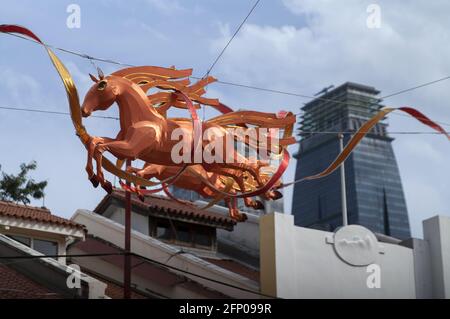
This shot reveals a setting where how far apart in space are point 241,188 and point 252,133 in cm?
96

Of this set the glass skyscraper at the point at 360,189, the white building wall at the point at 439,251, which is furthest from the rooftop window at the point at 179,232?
the glass skyscraper at the point at 360,189

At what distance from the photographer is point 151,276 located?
22500 mm

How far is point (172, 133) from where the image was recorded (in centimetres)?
1286

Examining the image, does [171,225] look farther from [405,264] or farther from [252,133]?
[252,133]

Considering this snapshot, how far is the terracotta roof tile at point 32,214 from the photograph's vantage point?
62.1 ft

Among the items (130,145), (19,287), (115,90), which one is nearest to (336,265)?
(19,287)

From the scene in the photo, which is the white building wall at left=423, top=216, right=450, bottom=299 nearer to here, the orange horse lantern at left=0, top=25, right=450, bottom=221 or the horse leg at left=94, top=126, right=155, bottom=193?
the orange horse lantern at left=0, top=25, right=450, bottom=221

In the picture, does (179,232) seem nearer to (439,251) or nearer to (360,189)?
(439,251)

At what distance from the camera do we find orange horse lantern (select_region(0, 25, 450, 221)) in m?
12.2

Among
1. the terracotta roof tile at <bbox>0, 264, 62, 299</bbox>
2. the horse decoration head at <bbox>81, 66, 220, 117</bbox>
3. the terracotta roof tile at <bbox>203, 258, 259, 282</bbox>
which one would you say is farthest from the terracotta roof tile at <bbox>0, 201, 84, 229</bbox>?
the horse decoration head at <bbox>81, 66, 220, 117</bbox>

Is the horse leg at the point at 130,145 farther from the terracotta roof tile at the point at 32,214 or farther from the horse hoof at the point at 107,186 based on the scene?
the terracotta roof tile at the point at 32,214

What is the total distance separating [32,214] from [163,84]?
779 centimetres

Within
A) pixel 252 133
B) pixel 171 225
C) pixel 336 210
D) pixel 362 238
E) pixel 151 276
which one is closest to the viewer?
pixel 252 133

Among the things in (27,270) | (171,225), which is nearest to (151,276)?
(171,225)
